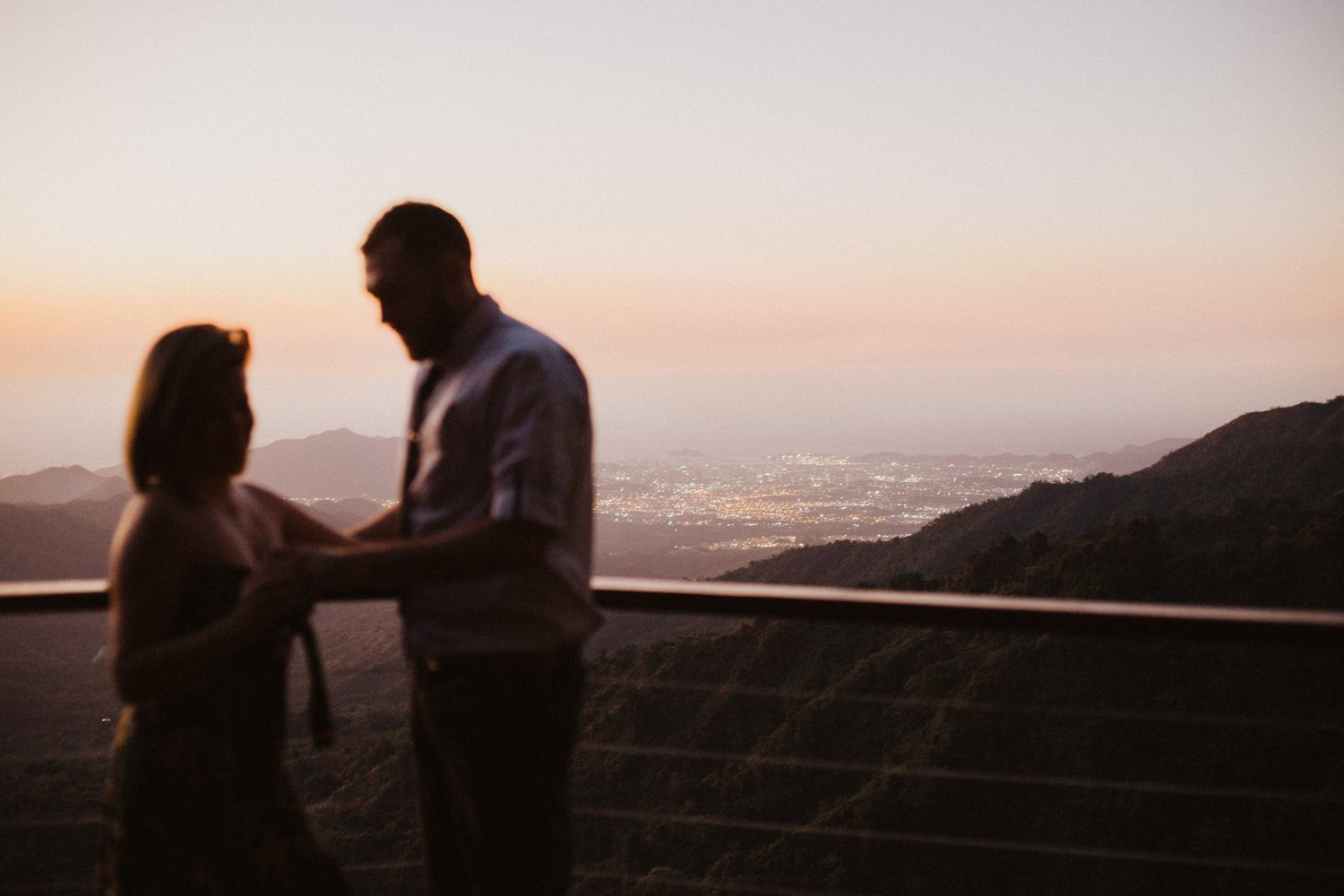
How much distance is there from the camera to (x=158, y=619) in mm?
1312

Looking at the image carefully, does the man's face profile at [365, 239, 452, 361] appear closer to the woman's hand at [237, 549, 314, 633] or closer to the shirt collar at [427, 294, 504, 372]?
the shirt collar at [427, 294, 504, 372]

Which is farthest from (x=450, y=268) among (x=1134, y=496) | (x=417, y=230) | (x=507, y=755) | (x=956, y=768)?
(x=1134, y=496)

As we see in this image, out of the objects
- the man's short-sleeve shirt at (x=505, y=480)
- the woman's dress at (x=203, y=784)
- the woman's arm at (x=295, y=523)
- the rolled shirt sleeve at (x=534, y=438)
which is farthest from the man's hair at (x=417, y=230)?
the woman's dress at (x=203, y=784)

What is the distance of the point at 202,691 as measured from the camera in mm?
1373

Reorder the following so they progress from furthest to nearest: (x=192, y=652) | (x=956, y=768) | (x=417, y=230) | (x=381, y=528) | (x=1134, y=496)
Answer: (x=1134, y=496)
(x=956, y=768)
(x=381, y=528)
(x=417, y=230)
(x=192, y=652)

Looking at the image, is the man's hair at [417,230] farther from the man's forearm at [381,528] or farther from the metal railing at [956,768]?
the metal railing at [956,768]

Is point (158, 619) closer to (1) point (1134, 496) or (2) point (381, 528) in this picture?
(2) point (381, 528)

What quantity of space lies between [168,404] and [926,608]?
Answer: 1.21 m

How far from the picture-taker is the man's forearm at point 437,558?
1.35 m

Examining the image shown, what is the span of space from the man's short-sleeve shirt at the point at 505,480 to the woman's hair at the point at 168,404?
0.31 meters

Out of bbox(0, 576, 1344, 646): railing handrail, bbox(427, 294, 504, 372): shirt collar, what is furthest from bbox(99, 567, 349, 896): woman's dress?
bbox(427, 294, 504, 372): shirt collar

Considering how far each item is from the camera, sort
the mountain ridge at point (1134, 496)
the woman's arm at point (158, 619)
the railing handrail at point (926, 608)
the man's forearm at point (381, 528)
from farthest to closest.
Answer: the mountain ridge at point (1134, 496)
the man's forearm at point (381, 528)
the railing handrail at point (926, 608)
the woman's arm at point (158, 619)

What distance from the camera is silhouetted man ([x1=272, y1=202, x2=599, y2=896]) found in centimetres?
143

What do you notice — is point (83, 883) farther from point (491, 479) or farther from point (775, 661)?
point (775, 661)
